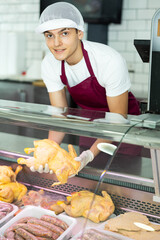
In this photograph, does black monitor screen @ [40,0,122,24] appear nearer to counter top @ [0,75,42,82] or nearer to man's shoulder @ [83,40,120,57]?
counter top @ [0,75,42,82]

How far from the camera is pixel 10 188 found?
1.47 m

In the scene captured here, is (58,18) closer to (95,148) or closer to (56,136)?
(56,136)

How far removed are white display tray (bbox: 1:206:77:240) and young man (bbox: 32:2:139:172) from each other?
74cm

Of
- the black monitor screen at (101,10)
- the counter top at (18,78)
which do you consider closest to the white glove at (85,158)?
the black monitor screen at (101,10)

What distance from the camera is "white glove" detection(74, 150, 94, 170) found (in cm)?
120

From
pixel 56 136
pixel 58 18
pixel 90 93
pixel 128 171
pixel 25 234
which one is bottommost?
pixel 25 234

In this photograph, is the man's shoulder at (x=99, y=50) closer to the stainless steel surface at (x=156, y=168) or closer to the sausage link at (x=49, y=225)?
the stainless steel surface at (x=156, y=168)

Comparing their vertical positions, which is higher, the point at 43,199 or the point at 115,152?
the point at 115,152

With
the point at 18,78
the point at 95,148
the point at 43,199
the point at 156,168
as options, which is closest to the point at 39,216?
the point at 43,199

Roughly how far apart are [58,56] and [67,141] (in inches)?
25.5

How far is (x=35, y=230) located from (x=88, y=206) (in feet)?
0.78

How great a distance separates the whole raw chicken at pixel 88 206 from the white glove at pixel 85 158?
13 cm

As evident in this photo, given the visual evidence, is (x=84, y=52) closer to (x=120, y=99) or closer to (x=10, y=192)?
(x=120, y=99)

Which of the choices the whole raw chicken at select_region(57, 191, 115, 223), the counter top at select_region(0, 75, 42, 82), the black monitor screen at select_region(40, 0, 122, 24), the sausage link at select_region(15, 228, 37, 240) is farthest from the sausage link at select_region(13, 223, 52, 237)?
the counter top at select_region(0, 75, 42, 82)
